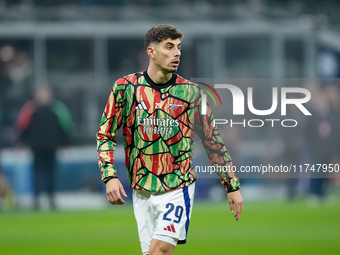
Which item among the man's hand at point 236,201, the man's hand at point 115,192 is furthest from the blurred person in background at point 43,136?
the man's hand at point 115,192

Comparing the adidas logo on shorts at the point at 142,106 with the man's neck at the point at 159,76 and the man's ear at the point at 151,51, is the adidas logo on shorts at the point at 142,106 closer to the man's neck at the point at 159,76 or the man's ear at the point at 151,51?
the man's neck at the point at 159,76

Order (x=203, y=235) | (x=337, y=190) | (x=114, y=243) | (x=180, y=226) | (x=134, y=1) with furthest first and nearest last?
(x=134, y=1), (x=337, y=190), (x=203, y=235), (x=114, y=243), (x=180, y=226)

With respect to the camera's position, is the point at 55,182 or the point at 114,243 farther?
the point at 55,182

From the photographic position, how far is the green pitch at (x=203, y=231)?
10.9 meters

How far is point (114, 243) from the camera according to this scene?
11625 millimetres

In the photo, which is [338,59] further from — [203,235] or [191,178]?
[191,178]

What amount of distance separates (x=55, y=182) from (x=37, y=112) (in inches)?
90.9

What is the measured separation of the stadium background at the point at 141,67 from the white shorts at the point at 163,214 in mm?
9500

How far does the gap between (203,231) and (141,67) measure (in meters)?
6.44

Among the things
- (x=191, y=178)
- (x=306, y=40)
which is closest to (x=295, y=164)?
(x=306, y=40)

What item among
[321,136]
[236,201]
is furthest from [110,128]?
[321,136]

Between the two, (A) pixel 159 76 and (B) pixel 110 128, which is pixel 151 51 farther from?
(B) pixel 110 128

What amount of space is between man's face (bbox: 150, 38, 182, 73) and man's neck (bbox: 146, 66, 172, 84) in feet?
0.13

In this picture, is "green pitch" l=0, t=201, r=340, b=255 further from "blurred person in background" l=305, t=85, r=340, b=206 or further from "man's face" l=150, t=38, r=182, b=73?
"man's face" l=150, t=38, r=182, b=73
